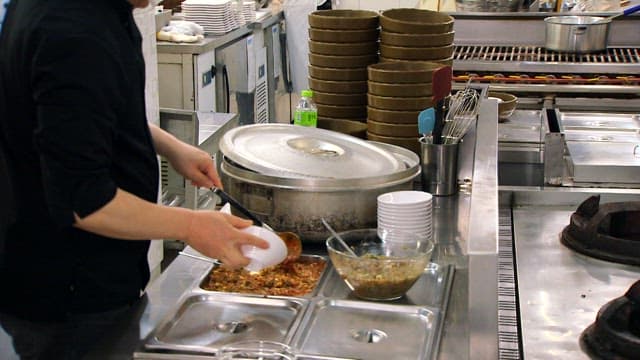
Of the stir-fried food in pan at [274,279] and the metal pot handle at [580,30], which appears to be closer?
the stir-fried food in pan at [274,279]

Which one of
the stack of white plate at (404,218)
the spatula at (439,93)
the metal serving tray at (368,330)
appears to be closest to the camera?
the metal serving tray at (368,330)

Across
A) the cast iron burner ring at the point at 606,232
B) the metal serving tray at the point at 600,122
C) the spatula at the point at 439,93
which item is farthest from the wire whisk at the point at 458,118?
the metal serving tray at the point at 600,122

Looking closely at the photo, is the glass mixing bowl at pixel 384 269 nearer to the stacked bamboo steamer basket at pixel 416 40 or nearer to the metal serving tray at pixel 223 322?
the metal serving tray at pixel 223 322

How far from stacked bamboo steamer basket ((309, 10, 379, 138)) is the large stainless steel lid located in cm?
40

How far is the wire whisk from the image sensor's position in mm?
2144

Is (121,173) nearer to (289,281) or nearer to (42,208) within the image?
(42,208)

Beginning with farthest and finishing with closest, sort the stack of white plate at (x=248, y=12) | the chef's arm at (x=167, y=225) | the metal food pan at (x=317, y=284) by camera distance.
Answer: the stack of white plate at (x=248, y=12) → the metal food pan at (x=317, y=284) → the chef's arm at (x=167, y=225)

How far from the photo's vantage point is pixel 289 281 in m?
1.68

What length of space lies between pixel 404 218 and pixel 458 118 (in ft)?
2.00

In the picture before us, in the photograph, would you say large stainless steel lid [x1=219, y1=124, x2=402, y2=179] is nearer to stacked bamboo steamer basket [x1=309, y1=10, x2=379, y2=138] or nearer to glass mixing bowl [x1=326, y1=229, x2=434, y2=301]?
glass mixing bowl [x1=326, y1=229, x2=434, y2=301]

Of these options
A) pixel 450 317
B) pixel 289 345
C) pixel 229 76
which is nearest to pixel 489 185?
pixel 450 317

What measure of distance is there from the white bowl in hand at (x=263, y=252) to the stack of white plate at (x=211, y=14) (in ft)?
11.5

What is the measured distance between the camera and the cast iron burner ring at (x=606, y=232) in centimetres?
181

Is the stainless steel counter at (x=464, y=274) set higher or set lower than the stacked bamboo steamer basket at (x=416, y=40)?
lower
